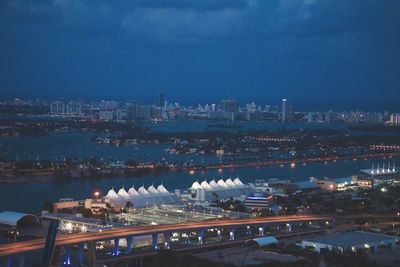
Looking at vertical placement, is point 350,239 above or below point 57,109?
below

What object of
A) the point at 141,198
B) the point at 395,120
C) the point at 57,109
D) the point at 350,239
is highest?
the point at 57,109

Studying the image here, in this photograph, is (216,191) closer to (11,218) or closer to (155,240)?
(155,240)

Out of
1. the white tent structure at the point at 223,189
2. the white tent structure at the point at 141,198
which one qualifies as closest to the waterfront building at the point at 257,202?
the white tent structure at the point at 223,189

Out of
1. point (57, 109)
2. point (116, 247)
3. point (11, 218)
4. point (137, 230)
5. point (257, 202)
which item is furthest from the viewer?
point (57, 109)

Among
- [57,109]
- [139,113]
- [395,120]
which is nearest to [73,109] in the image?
[57,109]

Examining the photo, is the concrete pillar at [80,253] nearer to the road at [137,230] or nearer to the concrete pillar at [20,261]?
the road at [137,230]

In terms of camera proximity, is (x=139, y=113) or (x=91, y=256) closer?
(x=91, y=256)

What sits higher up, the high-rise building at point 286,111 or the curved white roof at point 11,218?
the high-rise building at point 286,111

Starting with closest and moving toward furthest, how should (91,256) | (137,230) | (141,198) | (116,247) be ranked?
(91,256) < (116,247) < (137,230) < (141,198)
